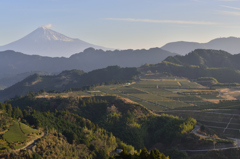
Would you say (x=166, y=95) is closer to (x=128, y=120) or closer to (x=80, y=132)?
(x=128, y=120)

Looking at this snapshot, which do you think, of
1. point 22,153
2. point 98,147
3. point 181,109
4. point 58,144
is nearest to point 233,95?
point 181,109

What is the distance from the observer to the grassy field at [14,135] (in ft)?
214

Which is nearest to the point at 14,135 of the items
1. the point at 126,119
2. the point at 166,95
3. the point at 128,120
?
the point at 128,120

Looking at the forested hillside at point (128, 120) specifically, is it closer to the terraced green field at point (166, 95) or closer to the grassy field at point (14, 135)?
the terraced green field at point (166, 95)

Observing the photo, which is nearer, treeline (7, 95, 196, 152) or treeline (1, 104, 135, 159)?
treeline (1, 104, 135, 159)

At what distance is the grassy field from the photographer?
65137 millimetres

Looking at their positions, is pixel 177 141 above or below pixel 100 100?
below

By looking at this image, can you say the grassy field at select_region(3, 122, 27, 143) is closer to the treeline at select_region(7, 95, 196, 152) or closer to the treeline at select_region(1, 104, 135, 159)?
the treeline at select_region(1, 104, 135, 159)

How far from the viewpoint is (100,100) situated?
132 m

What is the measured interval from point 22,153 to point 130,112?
60.8 meters

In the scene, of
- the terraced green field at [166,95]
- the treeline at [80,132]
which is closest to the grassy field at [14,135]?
the treeline at [80,132]

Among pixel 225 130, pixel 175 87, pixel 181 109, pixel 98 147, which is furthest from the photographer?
pixel 175 87

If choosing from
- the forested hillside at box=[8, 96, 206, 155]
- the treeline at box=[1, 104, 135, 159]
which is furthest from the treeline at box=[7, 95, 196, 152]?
the treeline at box=[1, 104, 135, 159]

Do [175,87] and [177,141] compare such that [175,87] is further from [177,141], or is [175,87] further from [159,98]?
[177,141]
